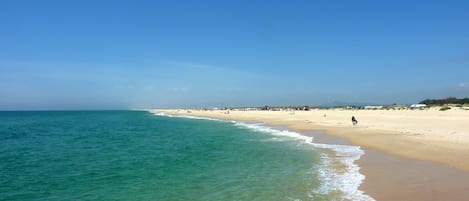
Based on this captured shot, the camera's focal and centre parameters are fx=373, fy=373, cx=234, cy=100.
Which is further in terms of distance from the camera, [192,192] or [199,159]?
[199,159]

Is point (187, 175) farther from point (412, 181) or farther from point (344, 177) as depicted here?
point (412, 181)

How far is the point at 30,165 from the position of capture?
20.8 metres

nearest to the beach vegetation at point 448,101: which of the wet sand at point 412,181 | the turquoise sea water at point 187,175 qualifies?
the turquoise sea water at point 187,175

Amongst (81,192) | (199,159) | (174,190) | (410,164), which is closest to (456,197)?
(410,164)

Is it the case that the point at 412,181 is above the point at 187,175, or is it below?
above

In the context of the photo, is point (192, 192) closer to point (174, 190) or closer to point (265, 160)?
point (174, 190)

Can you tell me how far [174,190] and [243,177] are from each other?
330 cm

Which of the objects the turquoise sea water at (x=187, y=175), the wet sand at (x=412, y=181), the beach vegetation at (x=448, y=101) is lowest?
the turquoise sea water at (x=187, y=175)

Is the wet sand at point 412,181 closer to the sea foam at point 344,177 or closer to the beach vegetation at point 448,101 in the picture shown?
the sea foam at point 344,177

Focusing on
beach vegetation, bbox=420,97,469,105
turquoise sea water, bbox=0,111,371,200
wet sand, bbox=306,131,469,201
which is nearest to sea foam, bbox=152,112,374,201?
turquoise sea water, bbox=0,111,371,200

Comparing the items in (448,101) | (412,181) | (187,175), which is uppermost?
(448,101)

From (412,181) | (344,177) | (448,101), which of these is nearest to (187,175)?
(344,177)

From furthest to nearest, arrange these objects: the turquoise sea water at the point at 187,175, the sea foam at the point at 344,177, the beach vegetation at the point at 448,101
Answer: the beach vegetation at the point at 448,101
the turquoise sea water at the point at 187,175
the sea foam at the point at 344,177

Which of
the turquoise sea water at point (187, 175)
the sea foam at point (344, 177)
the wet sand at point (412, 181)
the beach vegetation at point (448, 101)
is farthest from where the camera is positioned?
the beach vegetation at point (448, 101)
